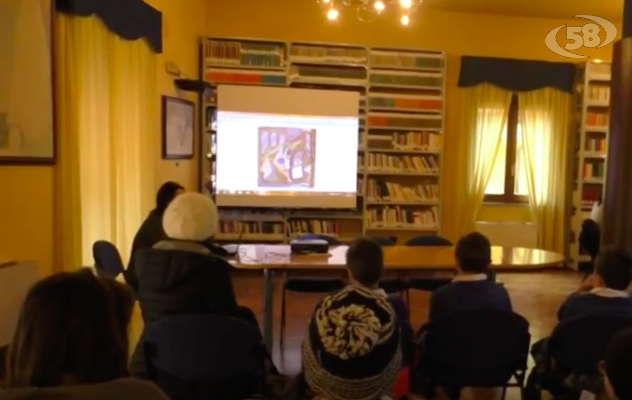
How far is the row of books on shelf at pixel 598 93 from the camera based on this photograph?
25.4 feet

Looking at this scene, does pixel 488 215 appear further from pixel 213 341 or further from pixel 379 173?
pixel 213 341

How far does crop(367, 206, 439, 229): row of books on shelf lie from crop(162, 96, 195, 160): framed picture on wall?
2372mm

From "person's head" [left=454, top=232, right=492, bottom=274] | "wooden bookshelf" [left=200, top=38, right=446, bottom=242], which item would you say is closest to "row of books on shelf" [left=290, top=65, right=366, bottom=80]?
"wooden bookshelf" [left=200, top=38, right=446, bottom=242]

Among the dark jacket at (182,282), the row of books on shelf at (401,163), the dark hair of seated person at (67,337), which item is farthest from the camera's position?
the row of books on shelf at (401,163)

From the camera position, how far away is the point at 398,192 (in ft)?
24.8

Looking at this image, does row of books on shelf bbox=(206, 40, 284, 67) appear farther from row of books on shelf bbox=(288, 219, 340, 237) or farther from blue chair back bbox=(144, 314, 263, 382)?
blue chair back bbox=(144, 314, 263, 382)

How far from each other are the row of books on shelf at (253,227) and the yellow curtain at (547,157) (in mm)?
3341

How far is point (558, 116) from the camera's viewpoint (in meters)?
7.84

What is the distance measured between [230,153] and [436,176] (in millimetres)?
2616

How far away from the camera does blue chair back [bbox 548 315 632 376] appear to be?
2.55 meters

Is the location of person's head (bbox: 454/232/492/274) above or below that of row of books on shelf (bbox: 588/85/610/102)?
below

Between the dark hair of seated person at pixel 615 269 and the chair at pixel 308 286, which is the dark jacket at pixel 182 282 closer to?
the dark hair of seated person at pixel 615 269

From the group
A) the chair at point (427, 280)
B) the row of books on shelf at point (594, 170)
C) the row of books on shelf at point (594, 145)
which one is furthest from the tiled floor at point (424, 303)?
the row of books on shelf at point (594, 145)

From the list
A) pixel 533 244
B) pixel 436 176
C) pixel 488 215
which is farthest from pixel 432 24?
pixel 533 244
